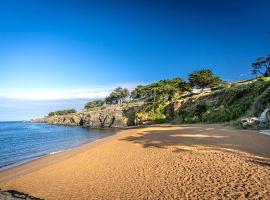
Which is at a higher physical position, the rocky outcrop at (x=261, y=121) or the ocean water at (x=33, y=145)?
the rocky outcrop at (x=261, y=121)

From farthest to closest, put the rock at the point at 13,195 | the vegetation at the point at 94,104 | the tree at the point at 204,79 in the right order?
the vegetation at the point at 94,104 → the tree at the point at 204,79 → the rock at the point at 13,195

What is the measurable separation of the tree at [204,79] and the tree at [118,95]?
2593 inches

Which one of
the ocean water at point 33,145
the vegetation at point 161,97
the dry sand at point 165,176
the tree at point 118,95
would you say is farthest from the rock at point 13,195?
the tree at point 118,95

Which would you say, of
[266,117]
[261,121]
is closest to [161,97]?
[261,121]

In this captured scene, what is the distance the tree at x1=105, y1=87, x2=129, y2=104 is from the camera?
5236 inches

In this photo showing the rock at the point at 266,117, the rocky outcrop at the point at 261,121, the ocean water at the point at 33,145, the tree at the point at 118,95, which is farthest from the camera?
the tree at the point at 118,95

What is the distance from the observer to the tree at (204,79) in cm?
6919

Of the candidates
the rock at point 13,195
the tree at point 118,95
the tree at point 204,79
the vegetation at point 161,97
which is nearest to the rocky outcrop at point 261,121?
the rock at point 13,195

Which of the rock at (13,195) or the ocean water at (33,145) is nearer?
the rock at (13,195)

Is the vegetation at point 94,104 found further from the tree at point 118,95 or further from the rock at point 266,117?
the rock at point 266,117

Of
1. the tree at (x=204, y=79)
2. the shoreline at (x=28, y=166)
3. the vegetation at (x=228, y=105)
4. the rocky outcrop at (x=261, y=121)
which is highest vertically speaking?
the tree at (x=204, y=79)

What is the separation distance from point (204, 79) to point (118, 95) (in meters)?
70.8

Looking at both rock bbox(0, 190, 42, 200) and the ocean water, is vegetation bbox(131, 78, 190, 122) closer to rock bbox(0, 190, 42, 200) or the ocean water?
the ocean water

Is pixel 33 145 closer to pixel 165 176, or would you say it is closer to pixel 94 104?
pixel 165 176
